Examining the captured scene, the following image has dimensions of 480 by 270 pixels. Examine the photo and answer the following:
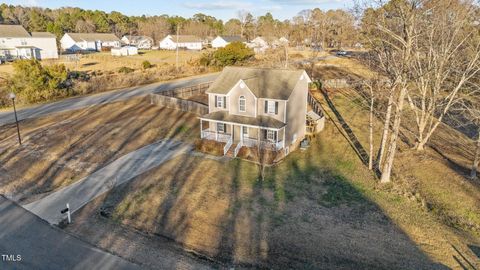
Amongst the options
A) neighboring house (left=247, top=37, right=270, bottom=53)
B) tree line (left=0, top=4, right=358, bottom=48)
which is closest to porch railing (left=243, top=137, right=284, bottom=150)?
tree line (left=0, top=4, right=358, bottom=48)

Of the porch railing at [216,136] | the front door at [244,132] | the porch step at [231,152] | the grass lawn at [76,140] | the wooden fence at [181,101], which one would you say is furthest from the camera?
the wooden fence at [181,101]

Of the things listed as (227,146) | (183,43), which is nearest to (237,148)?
(227,146)

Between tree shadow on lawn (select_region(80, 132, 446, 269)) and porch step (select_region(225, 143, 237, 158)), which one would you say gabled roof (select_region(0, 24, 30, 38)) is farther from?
porch step (select_region(225, 143, 237, 158))

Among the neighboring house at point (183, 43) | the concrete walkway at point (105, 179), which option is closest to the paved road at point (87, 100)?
the concrete walkway at point (105, 179)

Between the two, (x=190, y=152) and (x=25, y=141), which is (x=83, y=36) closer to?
(x=25, y=141)

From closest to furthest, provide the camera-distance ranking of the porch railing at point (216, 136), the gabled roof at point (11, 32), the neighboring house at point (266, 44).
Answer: the porch railing at point (216, 136)
the gabled roof at point (11, 32)
the neighboring house at point (266, 44)

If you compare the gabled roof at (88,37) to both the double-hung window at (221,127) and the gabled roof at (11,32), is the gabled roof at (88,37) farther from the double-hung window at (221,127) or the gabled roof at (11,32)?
the double-hung window at (221,127)
